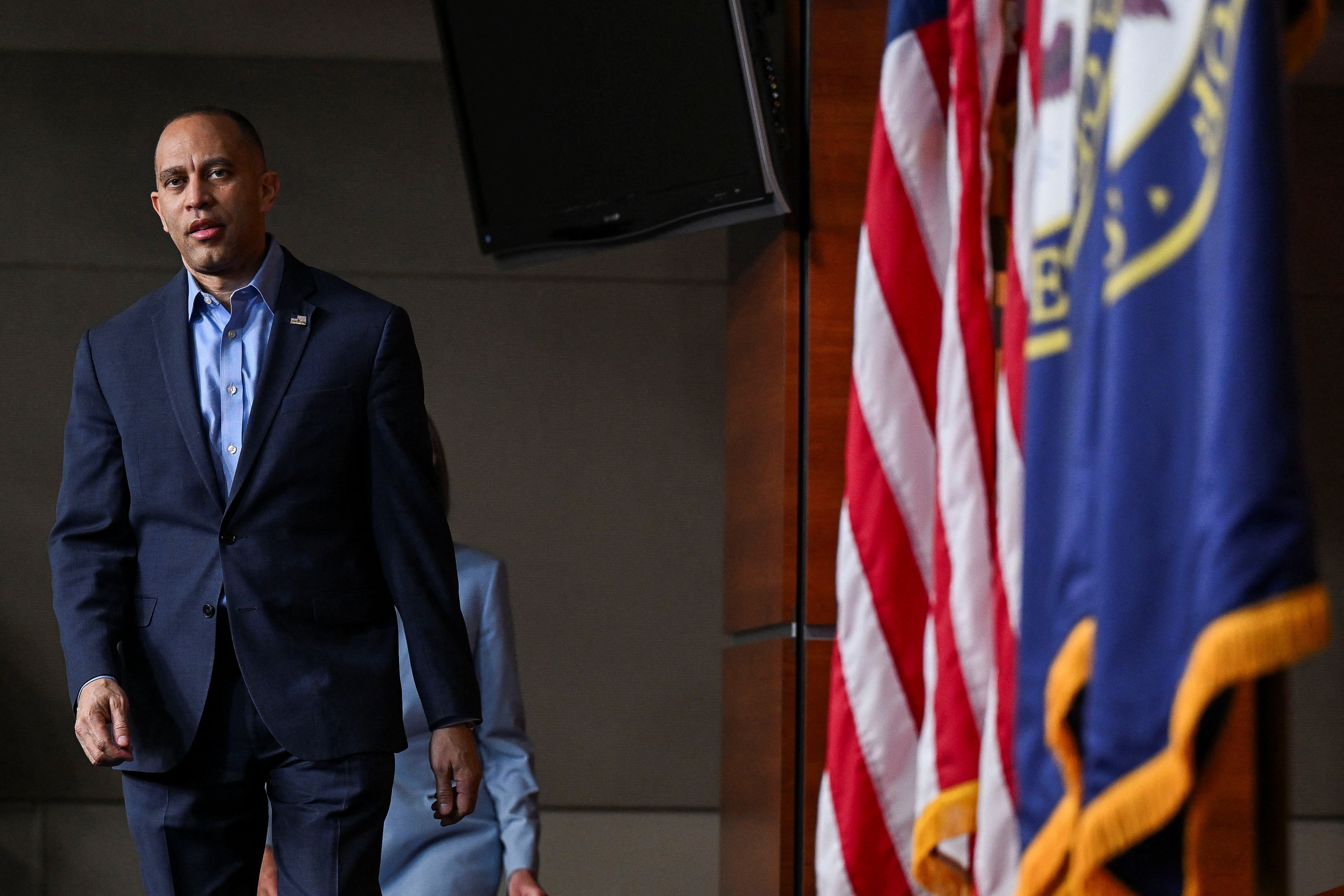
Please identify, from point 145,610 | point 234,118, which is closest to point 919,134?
point 234,118

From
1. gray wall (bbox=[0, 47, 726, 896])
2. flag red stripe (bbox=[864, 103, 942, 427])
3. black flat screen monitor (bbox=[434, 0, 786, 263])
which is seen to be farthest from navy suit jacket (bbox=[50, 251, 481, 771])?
gray wall (bbox=[0, 47, 726, 896])

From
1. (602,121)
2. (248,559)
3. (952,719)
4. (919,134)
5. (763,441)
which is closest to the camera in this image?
(952,719)

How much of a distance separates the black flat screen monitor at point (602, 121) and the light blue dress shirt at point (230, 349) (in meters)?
0.76

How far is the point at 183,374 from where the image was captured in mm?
2053

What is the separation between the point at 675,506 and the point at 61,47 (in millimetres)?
2510

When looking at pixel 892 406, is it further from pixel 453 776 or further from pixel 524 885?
pixel 524 885

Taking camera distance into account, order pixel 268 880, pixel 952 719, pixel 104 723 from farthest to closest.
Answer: pixel 268 880, pixel 104 723, pixel 952 719

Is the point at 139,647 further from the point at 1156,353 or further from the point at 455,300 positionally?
the point at 455,300

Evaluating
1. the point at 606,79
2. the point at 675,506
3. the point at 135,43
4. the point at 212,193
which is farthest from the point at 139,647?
the point at 135,43

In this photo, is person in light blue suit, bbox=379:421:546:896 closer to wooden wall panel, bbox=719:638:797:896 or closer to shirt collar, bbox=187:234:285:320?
wooden wall panel, bbox=719:638:797:896

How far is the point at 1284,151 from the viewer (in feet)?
3.45

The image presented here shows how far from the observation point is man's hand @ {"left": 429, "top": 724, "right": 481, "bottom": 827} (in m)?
2.06

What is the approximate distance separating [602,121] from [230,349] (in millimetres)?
978

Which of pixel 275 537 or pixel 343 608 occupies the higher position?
pixel 275 537
